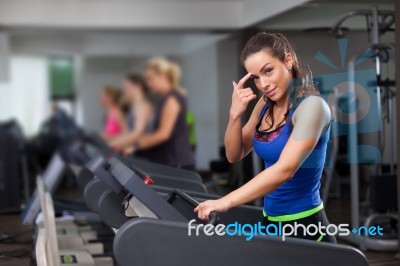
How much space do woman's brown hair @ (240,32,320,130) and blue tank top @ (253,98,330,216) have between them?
36 millimetres

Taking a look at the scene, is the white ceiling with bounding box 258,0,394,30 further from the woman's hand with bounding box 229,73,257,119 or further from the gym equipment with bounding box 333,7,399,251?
the woman's hand with bounding box 229,73,257,119

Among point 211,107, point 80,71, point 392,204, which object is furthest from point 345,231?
point 80,71

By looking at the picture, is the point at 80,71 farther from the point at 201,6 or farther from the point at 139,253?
the point at 139,253

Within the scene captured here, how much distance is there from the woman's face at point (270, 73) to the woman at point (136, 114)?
7.10 ft

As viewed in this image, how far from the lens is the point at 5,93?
7.98 m

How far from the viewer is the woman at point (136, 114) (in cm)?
372

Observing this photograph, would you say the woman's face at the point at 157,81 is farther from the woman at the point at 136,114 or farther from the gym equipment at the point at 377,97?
the gym equipment at the point at 377,97

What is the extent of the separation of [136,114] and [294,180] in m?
2.44

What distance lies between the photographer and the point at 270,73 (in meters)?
1.46

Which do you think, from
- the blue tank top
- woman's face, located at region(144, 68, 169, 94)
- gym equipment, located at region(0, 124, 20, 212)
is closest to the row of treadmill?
the blue tank top

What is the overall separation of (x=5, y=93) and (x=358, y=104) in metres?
6.82

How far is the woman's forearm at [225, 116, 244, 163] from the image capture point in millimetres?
1559

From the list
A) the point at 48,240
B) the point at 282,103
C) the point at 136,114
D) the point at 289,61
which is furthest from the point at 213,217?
the point at 136,114

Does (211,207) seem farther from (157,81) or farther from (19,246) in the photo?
(19,246)
